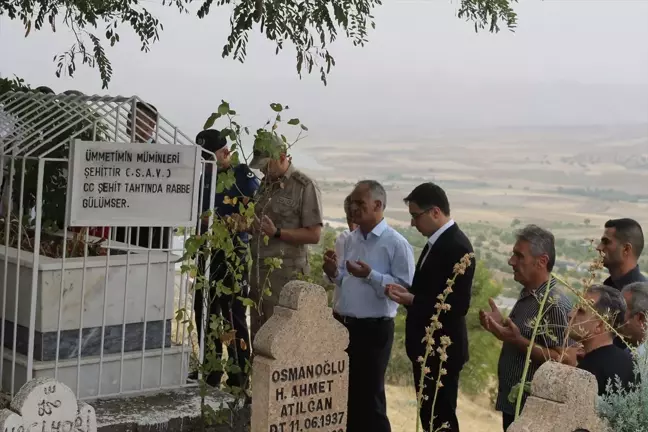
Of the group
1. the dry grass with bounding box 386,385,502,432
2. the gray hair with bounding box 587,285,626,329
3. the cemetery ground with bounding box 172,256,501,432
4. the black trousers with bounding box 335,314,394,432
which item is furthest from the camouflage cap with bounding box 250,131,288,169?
the dry grass with bounding box 386,385,502,432

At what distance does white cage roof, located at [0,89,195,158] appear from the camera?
5055mm

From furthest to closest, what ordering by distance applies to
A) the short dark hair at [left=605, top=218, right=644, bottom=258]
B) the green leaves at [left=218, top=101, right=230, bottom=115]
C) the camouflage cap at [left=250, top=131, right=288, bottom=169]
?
the short dark hair at [left=605, top=218, right=644, bottom=258] → the camouflage cap at [left=250, top=131, right=288, bottom=169] → the green leaves at [left=218, top=101, right=230, bottom=115]

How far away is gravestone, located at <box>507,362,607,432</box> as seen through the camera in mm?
2711

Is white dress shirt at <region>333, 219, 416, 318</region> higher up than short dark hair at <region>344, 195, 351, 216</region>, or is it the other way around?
short dark hair at <region>344, 195, 351, 216</region>

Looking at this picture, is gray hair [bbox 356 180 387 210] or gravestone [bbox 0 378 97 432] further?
gray hair [bbox 356 180 387 210]

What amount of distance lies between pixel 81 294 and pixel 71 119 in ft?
3.54

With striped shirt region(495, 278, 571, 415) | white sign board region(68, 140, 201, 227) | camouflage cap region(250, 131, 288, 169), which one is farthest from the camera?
white sign board region(68, 140, 201, 227)

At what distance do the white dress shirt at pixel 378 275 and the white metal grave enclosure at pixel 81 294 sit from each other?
38.1 inches

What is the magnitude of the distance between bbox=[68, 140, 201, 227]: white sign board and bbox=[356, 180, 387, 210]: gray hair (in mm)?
1060

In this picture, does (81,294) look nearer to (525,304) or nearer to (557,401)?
(525,304)

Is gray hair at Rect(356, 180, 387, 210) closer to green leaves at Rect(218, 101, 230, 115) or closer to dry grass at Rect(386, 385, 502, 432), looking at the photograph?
green leaves at Rect(218, 101, 230, 115)

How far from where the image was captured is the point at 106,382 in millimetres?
4965

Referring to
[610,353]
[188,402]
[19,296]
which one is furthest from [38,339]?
[610,353]

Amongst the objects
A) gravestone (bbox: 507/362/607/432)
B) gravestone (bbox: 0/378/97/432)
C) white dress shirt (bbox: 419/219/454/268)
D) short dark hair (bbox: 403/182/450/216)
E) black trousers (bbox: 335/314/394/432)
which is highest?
short dark hair (bbox: 403/182/450/216)
